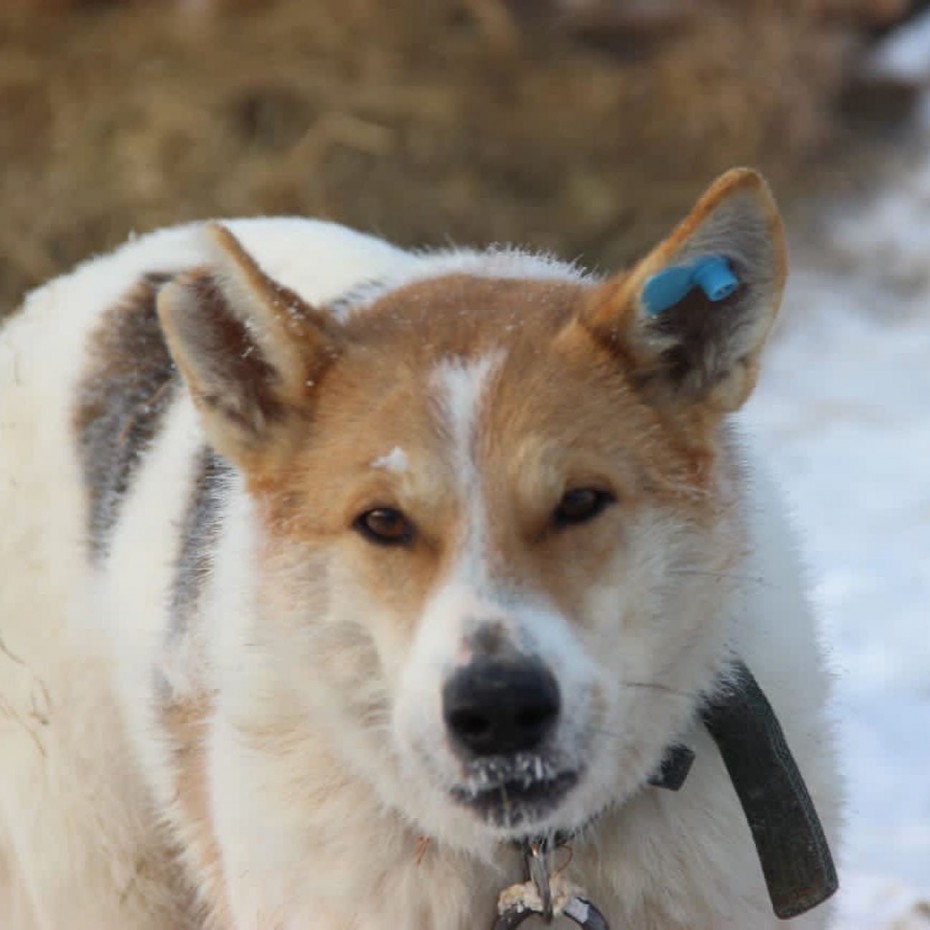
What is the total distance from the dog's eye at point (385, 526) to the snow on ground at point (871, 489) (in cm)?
108

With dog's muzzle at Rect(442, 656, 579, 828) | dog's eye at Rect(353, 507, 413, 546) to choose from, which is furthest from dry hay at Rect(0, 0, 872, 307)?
dog's muzzle at Rect(442, 656, 579, 828)

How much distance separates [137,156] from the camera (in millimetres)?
9445

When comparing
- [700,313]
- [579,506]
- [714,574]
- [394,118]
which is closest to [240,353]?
[579,506]

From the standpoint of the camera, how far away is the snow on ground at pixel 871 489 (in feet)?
15.8

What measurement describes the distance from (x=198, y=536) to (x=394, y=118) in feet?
21.0

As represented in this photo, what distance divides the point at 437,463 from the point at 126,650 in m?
1.31

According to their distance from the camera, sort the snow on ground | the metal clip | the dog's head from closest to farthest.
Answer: the dog's head → the metal clip → the snow on ground

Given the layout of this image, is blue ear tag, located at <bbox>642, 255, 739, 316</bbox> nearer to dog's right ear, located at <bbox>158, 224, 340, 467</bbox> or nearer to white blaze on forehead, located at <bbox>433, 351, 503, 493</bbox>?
white blaze on forehead, located at <bbox>433, 351, 503, 493</bbox>

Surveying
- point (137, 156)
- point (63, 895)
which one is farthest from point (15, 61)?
point (63, 895)

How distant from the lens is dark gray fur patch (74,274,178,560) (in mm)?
4051

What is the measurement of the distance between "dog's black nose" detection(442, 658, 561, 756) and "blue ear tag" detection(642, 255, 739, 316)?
0.72 meters

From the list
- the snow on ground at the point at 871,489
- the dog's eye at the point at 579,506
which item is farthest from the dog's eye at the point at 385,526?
the snow on ground at the point at 871,489

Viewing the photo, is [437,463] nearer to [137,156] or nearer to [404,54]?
[137,156]

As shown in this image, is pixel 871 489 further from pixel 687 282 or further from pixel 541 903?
pixel 541 903
